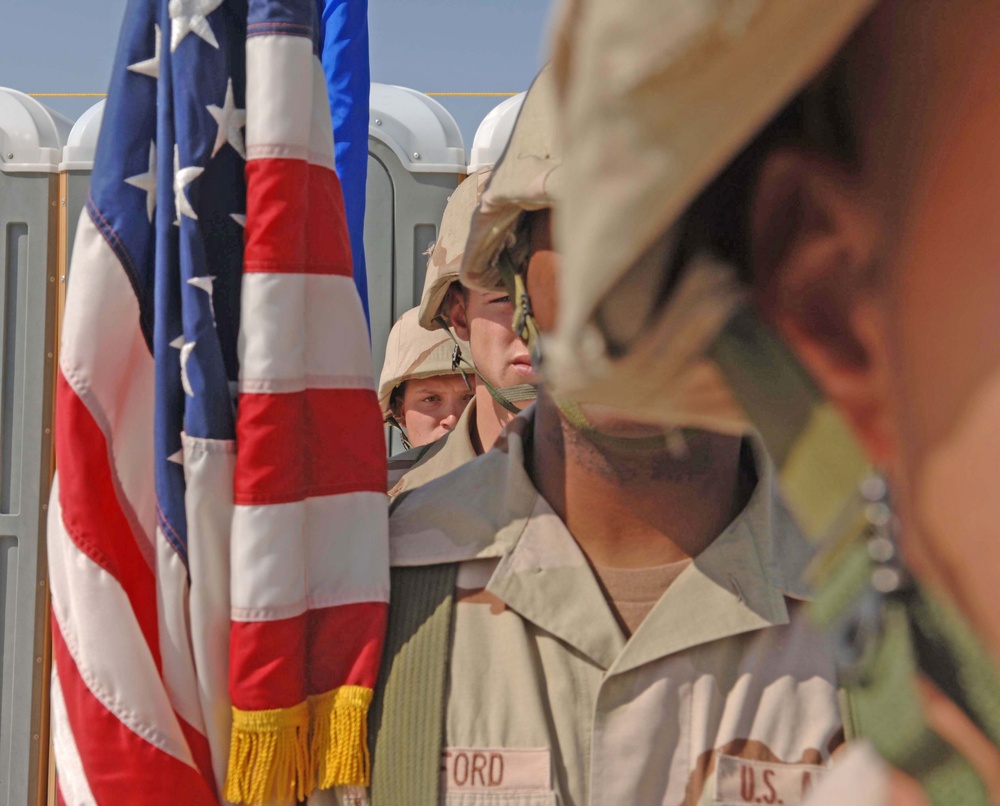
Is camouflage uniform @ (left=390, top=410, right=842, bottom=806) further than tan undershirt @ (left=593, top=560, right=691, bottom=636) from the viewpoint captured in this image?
No

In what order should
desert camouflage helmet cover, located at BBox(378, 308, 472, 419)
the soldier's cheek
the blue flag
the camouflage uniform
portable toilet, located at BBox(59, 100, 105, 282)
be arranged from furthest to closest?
portable toilet, located at BBox(59, 100, 105, 282), desert camouflage helmet cover, located at BBox(378, 308, 472, 419), the blue flag, the camouflage uniform, the soldier's cheek

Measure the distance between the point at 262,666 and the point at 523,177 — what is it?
72 cm

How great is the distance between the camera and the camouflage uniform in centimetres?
144

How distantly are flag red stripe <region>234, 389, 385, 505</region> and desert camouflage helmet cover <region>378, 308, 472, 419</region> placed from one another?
6.08ft

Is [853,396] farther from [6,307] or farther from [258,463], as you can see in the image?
[6,307]

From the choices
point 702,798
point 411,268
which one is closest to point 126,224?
point 702,798

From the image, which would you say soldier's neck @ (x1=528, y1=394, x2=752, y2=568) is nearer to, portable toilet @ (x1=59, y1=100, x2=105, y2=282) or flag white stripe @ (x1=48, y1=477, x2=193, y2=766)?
flag white stripe @ (x1=48, y1=477, x2=193, y2=766)

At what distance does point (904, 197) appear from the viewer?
1.10ft

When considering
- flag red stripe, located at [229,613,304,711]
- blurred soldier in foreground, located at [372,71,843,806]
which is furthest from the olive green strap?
flag red stripe, located at [229,613,304,711]

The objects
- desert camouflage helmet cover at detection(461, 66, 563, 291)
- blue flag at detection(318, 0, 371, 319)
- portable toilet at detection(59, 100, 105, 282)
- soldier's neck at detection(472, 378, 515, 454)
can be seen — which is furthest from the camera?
portable toilet at detection(59, 100, 105, 282)

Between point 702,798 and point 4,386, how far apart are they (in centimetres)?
338

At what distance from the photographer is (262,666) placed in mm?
1483

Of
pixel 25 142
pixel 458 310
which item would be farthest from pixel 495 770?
pixel 25 142

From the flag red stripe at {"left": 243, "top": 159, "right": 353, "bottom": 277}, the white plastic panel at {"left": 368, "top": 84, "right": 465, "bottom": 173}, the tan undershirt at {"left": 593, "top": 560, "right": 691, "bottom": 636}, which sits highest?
the white plastic panel at {"left": 368, "top": 84, "right": 465, "bottom": 173}
